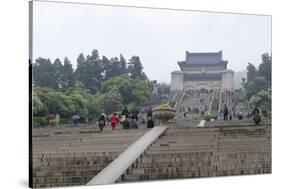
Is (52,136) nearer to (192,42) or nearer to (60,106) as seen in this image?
(60,106)

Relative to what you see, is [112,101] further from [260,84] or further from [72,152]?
[260,84]

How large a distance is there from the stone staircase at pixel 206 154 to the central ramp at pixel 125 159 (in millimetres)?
66

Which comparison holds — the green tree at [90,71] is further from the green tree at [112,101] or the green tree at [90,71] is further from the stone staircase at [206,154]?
the stone staircase at [206,154]

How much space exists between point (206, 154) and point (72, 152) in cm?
177

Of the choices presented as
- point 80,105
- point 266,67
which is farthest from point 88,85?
point 266,67

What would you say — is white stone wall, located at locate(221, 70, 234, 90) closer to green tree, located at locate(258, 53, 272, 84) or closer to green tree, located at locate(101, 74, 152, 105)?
green tree, located at locate(258, 53, 272, 84)

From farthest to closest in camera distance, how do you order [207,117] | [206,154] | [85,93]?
[207,117], [206,154], [85,93]

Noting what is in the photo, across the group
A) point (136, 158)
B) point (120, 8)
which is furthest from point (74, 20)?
point (136, 158)

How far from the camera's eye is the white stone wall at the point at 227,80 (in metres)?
8.63

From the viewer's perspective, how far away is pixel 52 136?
766 centimetres

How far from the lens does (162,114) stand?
8.34 m

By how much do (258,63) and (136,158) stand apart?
2.08 metres

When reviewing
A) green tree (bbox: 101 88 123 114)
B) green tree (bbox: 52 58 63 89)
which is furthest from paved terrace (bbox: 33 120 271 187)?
green tree (bbox: 52 58 63 89)

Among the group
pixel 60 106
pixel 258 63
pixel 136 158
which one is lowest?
pixel 136 158
